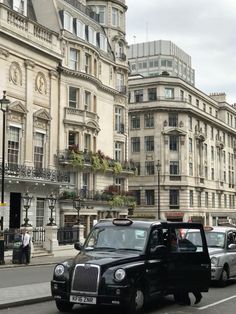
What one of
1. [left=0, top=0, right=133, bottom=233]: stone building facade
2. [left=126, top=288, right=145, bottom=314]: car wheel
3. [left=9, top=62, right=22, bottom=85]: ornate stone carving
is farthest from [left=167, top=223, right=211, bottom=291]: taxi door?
[left=9, top=62, right=22, bottom=85]: ornate stone carving

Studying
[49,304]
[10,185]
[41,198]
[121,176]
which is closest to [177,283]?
[49,304]

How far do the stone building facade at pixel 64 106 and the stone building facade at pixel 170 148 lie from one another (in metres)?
17.5

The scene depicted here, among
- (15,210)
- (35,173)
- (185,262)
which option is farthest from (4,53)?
(185,262)

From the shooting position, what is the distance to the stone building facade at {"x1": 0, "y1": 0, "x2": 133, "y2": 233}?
3688 centimetres

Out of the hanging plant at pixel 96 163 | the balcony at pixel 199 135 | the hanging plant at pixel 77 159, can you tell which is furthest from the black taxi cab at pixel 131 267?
the balcony at pixel 199 135

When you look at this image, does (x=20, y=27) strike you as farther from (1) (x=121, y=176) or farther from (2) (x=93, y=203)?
(1) (x=121, y=176)

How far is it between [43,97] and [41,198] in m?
7.43

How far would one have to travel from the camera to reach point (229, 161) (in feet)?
290

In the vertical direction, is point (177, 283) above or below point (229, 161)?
below

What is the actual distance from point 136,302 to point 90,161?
112 feet

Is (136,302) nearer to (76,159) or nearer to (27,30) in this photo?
(27,30)

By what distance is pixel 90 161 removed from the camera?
146ft

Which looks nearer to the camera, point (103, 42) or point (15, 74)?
point (15, 74)

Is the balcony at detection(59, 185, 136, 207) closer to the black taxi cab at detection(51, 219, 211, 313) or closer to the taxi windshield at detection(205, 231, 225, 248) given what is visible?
Answer: the taxi windshield at detection(205, 231, 225, 248)
